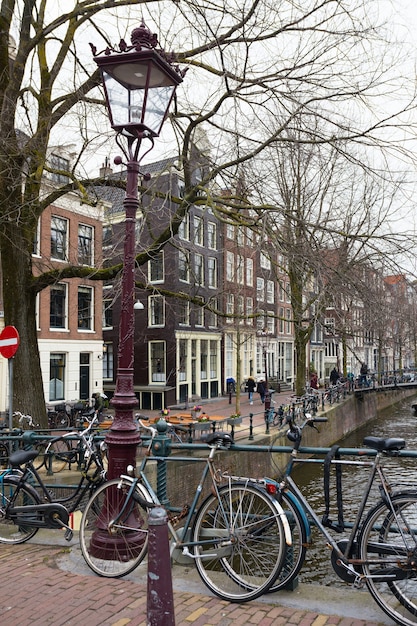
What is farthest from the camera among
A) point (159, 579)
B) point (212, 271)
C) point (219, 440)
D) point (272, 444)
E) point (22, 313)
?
point (212, 271)

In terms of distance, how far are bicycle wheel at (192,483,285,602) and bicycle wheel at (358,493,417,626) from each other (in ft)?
1.86

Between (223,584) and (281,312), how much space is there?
39046 millimetres

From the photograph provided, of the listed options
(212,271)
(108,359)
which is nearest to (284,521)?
(212,271)

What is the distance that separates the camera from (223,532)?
3701 mm

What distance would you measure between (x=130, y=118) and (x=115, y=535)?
3398mm

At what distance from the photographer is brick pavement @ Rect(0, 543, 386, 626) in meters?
3.27

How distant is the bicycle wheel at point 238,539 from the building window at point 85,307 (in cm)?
2004

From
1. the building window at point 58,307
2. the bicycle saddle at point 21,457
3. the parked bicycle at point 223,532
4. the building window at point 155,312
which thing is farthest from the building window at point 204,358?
the parked bicycle at point 223,532

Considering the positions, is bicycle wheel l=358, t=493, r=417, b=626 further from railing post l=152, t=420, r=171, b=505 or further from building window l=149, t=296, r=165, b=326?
building window l=149, t=296, r=165, b=326

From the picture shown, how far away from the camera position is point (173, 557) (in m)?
3.81

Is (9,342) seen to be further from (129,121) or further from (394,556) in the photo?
(394,556)

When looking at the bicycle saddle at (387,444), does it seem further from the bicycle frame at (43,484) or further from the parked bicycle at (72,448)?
the parked bicycle at (72,448)

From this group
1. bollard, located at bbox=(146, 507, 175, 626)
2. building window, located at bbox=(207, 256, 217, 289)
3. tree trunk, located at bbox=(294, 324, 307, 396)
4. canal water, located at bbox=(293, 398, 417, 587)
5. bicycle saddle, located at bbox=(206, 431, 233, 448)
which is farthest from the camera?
building window, located at bbox=(207, 256, 217, 289)

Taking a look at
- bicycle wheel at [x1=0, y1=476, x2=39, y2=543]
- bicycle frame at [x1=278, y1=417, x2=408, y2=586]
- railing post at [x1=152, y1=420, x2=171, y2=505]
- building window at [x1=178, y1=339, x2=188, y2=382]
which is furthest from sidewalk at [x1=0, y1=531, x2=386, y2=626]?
building window at [x1=178, y1=339, x2=188, y2=382]
